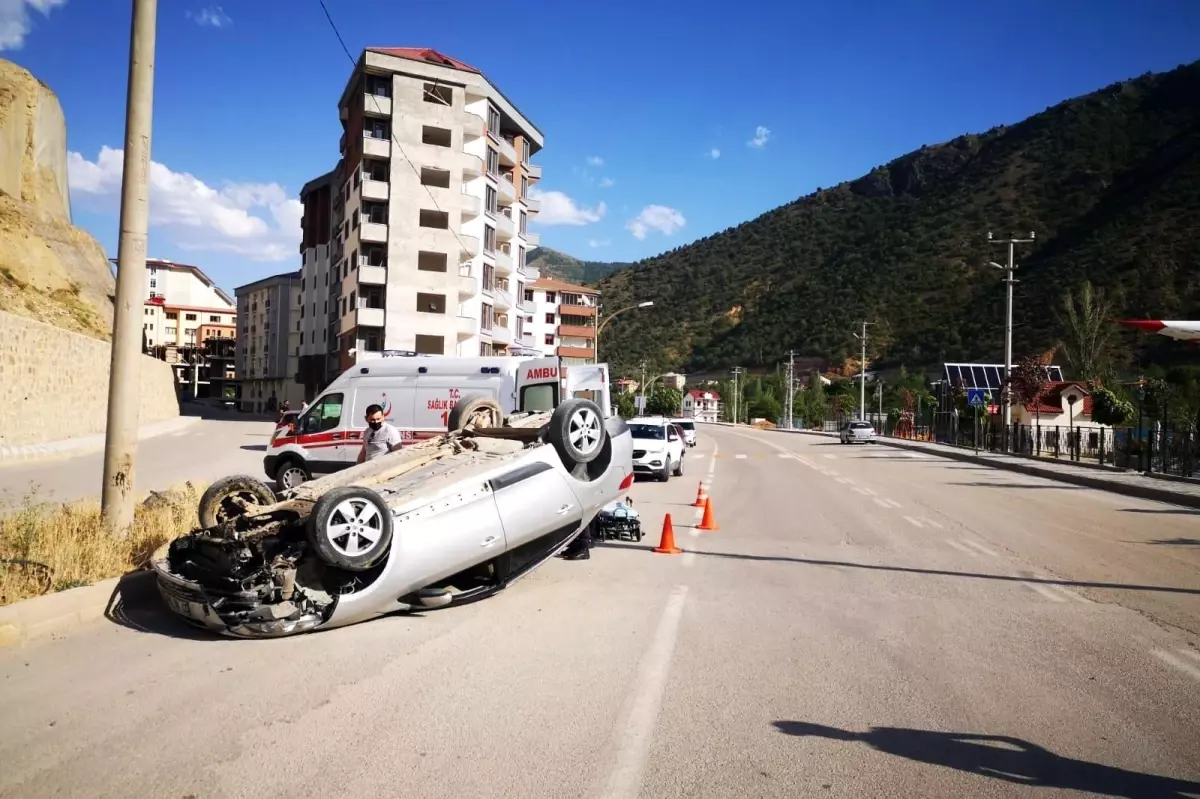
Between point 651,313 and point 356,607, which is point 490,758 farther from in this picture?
point 651,313

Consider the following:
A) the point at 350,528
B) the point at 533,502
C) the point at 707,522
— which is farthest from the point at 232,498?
the point at 707,522

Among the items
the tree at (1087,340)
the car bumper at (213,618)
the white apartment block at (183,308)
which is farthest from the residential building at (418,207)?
the white apartment block at (183,308)

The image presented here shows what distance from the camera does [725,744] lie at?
4.60 metres

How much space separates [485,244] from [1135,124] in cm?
7127

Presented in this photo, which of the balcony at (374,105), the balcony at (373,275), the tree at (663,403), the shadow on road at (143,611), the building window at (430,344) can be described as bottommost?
the shadow on road at (143,611)

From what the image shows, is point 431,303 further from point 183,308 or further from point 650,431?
point 183,308

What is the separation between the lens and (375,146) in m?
52.1

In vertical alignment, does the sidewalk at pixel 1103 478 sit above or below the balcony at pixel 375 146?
below

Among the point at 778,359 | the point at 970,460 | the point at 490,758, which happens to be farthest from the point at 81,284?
the point at 778,359

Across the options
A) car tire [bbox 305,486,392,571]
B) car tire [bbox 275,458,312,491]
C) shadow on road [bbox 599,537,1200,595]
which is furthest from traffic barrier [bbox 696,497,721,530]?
car tire [bbox 275,458,312,491]

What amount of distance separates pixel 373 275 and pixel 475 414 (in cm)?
4348

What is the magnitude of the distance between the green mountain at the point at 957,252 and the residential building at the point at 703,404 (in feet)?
12.5

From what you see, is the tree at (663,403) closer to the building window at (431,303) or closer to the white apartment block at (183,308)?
the building window at (431,303)

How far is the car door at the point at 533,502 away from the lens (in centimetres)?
752
